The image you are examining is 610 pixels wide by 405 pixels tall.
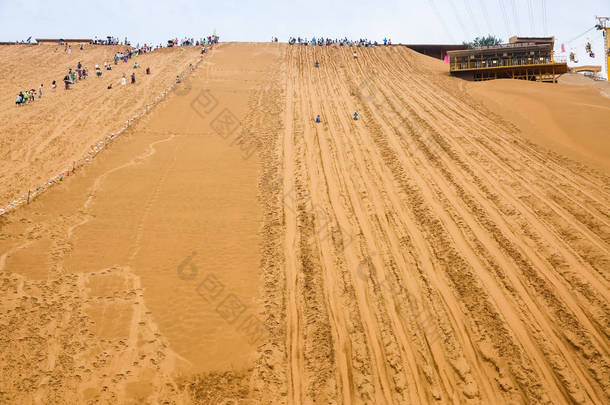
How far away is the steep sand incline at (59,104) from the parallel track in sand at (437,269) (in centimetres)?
1076

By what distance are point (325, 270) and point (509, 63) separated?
94.9 ft

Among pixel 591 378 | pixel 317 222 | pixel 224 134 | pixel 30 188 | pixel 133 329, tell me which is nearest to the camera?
pixel 591 378

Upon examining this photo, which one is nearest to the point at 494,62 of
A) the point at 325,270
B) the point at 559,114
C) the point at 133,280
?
the point at 559,114

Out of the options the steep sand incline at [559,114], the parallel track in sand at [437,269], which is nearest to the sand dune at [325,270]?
the parallel track in sand at [437,269]

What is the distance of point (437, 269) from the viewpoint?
1079 centimetres

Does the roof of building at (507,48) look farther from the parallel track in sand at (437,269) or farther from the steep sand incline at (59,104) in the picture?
the steep sand incline at (59,104)

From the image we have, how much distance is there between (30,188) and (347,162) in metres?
13.5

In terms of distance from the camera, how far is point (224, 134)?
21.5 m

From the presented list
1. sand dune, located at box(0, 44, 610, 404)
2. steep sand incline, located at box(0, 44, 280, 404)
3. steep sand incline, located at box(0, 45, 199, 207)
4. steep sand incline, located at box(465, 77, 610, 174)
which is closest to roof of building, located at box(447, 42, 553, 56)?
steep sand incline, located at box(465, 77, 610, 174)

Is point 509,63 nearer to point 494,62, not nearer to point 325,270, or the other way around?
point 494,62

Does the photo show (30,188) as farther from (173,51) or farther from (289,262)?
(173,51)

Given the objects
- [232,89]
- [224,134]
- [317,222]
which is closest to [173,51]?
[232,89]

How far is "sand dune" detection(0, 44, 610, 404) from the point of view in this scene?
8.05 m

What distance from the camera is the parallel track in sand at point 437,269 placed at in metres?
7.98
